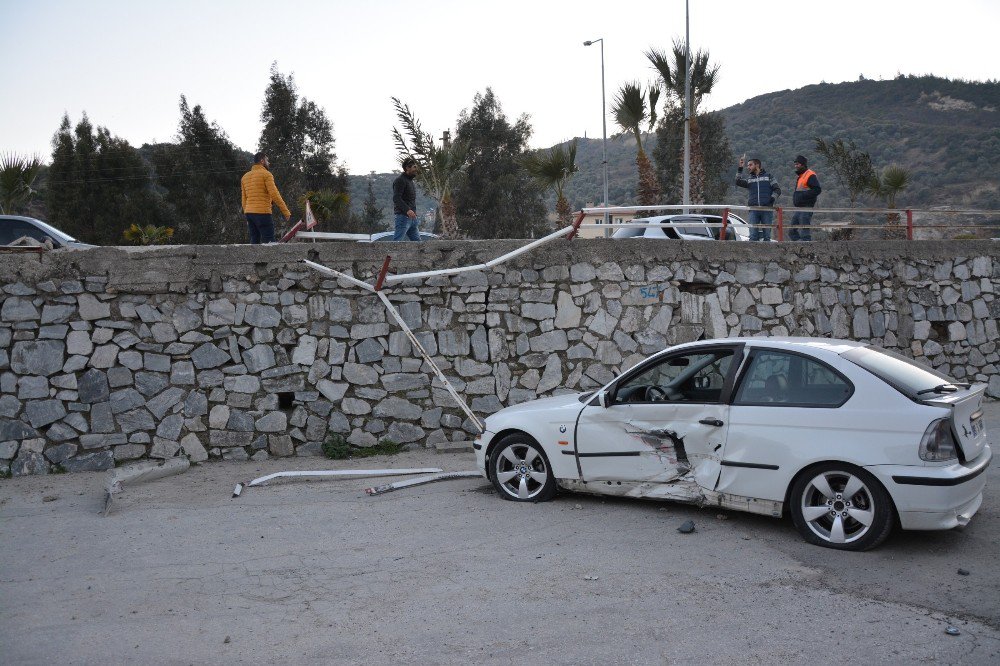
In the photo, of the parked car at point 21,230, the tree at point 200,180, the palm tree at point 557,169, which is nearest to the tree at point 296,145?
the tree at point 200,180

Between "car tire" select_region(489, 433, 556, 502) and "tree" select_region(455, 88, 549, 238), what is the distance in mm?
22755

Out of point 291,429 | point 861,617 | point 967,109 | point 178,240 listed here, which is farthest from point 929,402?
point 967,109

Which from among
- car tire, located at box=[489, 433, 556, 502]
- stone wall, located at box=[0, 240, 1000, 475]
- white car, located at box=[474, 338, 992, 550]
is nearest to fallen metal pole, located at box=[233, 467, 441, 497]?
stone wall, located at box=[0, 240, 1000, 475]

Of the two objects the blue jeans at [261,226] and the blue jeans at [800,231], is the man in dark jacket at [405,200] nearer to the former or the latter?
the blue jeans at [261,226]

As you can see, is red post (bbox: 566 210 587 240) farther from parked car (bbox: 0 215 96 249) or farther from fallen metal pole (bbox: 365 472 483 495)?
parked car (bbox: 0 215 96 249)

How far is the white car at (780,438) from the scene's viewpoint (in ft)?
17.5

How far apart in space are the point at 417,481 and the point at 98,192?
27136 mm

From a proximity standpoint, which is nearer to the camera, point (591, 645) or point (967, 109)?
point (591, 645)

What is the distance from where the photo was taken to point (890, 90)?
2440 inches

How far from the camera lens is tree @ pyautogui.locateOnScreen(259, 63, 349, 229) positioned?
28859 mm

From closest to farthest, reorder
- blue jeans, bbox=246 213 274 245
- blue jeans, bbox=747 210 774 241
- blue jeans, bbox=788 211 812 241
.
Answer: blue jeans, bbox=246 213 274 245, blue jeans, bbox=788 211 812 241, blue jeans, bbox=747 210 774 241

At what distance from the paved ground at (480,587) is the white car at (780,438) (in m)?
0.28

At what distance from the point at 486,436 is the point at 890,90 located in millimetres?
65237

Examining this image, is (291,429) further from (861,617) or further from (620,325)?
(861,617)
